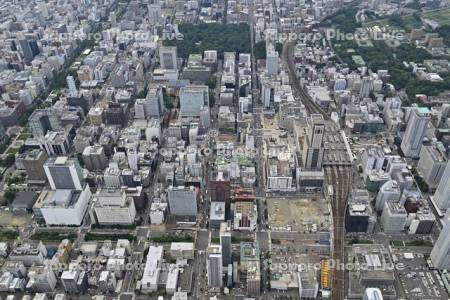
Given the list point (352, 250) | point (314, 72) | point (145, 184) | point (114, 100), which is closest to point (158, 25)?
point (114, 100)

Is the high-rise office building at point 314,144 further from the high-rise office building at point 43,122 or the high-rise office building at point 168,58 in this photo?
the high-rise office building at point 43,122

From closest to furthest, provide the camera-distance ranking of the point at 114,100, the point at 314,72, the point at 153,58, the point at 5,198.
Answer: the point at 5,198 → the point at 114,100 → the point at 314,72 → the point at 153,58

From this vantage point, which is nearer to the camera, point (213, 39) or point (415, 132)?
point (415, 132)

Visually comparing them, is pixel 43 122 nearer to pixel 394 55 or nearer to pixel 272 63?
pixel 272 63

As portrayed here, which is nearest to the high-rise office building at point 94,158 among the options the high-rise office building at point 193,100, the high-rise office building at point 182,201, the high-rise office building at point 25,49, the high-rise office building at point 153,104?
the high-rise office building at point 153,104

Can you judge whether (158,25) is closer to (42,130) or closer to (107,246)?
(42,130)

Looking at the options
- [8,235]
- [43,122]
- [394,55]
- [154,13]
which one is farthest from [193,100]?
[154,13]

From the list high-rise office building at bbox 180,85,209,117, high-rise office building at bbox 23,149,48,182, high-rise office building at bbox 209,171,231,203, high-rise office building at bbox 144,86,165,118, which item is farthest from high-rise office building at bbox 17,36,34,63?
high-rise office building at bbox 209,171,231,203
